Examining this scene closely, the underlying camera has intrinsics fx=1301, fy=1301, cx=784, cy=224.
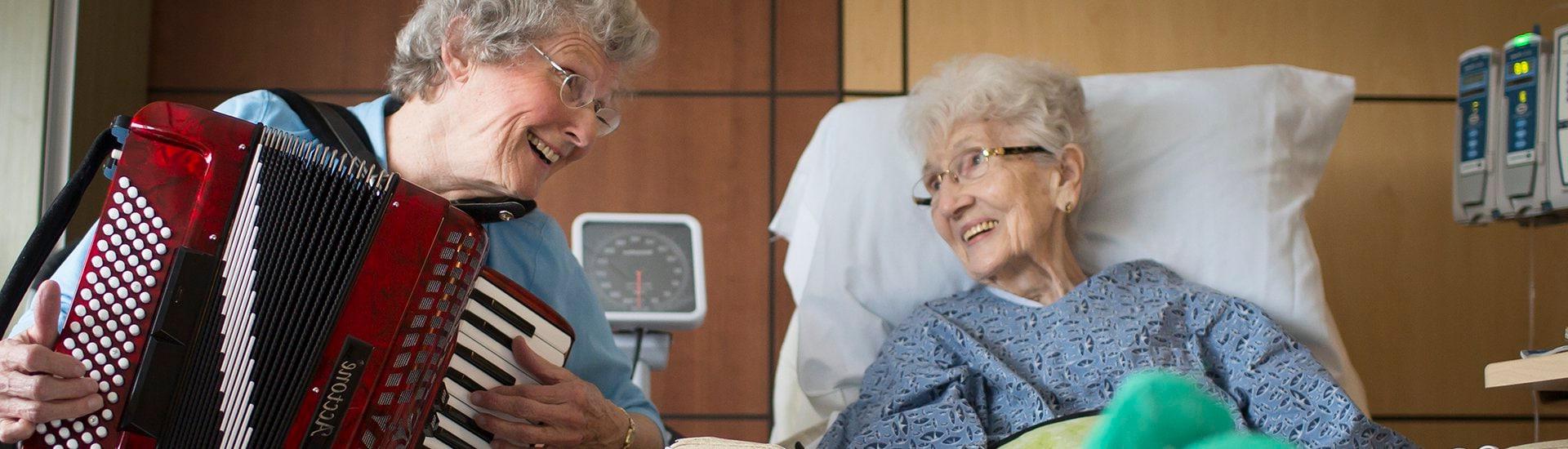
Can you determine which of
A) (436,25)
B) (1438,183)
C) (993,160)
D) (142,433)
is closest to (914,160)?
(993,160)

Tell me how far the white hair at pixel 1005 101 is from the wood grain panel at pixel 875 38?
720mm

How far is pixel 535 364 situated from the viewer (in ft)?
4.72

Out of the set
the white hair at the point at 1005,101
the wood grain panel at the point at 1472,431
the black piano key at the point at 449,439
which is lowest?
the wood grain panel at the point at 1472,431

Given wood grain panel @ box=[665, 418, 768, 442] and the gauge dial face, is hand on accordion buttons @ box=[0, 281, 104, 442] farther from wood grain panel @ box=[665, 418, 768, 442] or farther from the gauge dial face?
wood grain panel @ box=[665, 418, 768, 442]

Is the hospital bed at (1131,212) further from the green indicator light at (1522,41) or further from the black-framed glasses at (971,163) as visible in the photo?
the green indicator light at (1522,41)

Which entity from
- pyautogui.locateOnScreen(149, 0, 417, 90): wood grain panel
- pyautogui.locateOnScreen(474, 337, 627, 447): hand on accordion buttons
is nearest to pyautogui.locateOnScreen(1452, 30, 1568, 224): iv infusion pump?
pyautogui.locateOnScreen(474, 337, 627, 447): hand on accordion buttons

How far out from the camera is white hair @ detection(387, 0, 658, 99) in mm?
1739

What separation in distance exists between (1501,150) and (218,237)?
92.4 inches

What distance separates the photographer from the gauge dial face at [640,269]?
7.57 feet

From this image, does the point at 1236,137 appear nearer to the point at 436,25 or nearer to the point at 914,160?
the point at 914,160

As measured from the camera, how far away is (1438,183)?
316 cm

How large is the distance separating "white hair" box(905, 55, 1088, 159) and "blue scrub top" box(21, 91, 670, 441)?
800 mm

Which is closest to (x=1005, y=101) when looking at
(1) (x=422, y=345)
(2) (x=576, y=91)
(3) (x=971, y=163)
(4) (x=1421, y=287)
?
(3) (x=971, y=163)

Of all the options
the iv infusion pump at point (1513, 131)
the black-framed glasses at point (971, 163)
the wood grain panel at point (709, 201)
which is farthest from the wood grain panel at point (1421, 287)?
the wood grain panel at point (709, 201)
